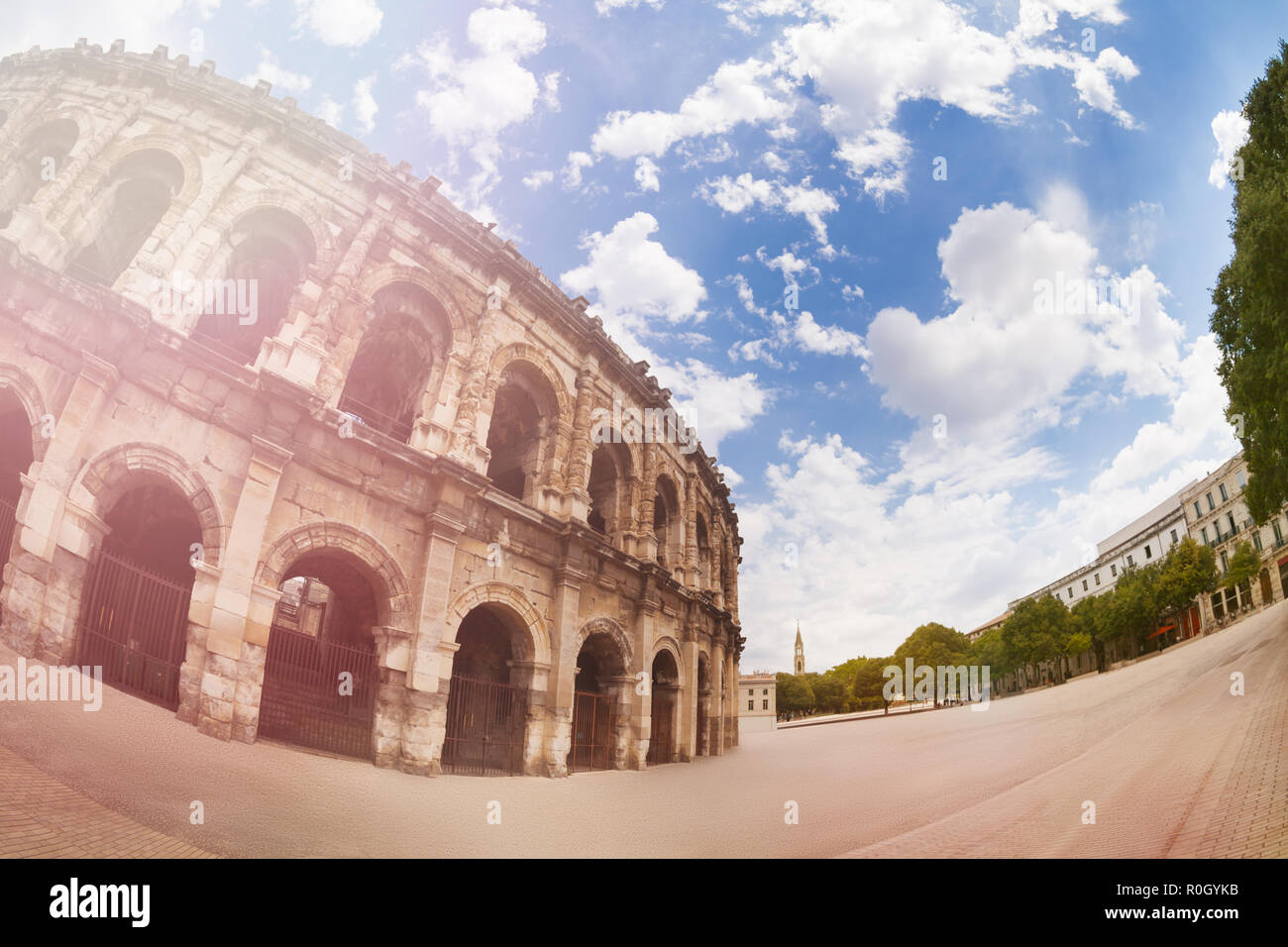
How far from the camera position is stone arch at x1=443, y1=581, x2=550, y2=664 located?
35.9 feet

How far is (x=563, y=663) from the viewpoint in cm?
1240

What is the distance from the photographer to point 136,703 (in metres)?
7.53

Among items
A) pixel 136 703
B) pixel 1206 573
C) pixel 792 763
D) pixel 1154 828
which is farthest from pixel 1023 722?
pixel 1206 573

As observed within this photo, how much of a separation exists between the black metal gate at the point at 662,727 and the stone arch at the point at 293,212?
13603mm

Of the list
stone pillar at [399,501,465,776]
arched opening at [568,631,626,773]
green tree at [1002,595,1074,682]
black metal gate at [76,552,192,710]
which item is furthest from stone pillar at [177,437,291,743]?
green tree at [1002,595,1074,682]

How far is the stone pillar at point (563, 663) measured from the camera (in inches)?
463

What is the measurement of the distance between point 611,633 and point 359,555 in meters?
6.40

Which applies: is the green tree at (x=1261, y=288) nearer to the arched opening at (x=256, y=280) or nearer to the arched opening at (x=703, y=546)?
the arched opening at (x=703, y=546)

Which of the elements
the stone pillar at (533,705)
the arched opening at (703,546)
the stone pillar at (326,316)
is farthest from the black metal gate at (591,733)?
the stone pillar at (326,316)

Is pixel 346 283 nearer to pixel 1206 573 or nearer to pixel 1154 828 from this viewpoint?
pixel 1154 828

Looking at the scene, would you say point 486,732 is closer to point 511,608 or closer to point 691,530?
point 511,608

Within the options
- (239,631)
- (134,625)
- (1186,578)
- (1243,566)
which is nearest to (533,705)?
(239,631)
